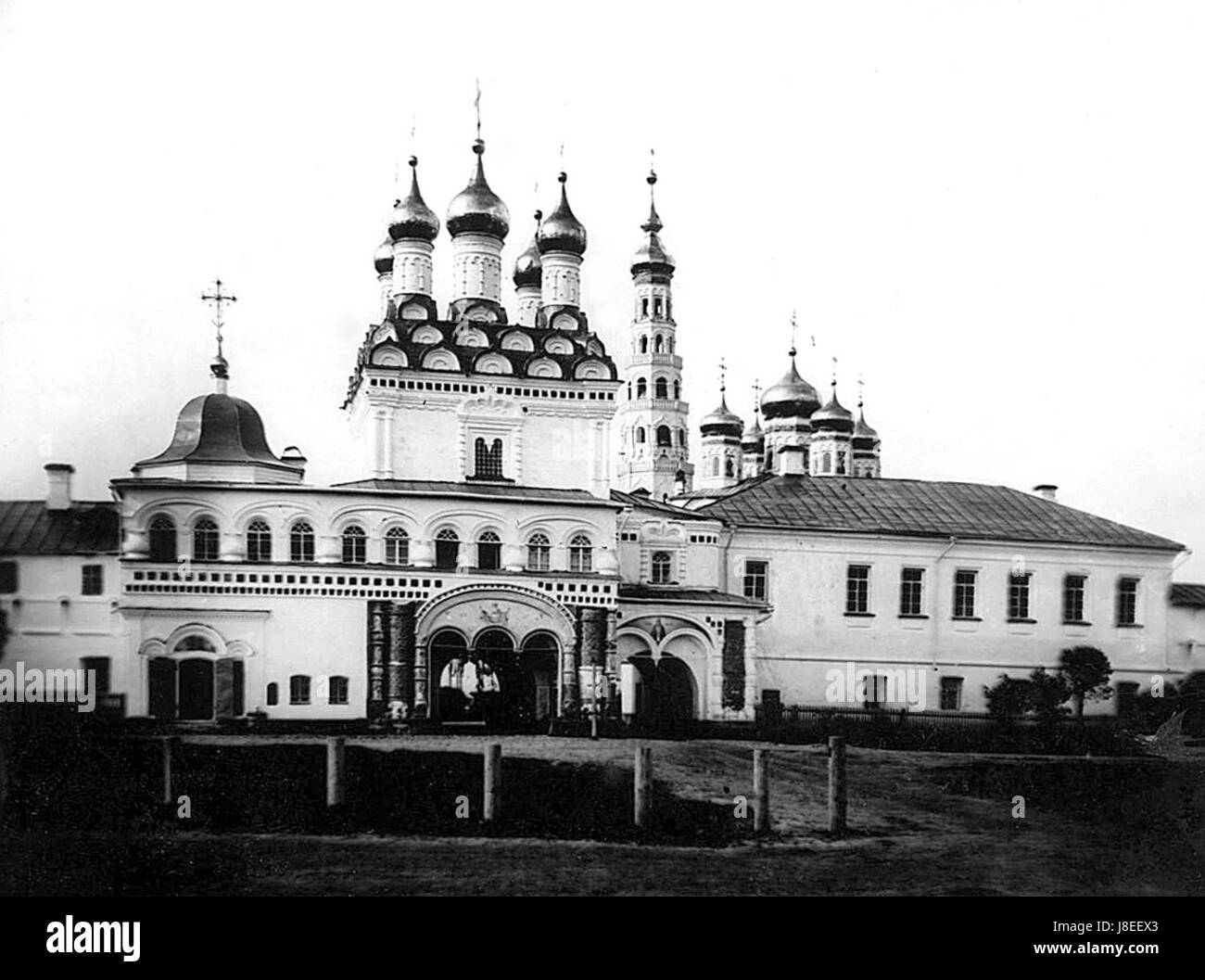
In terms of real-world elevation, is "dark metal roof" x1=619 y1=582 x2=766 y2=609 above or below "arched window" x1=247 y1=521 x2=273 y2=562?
below

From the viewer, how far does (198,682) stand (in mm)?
10922

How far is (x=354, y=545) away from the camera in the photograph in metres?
12.1

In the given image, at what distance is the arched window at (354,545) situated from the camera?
12086 millimetres

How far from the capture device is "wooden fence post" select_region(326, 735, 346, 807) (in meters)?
10.4

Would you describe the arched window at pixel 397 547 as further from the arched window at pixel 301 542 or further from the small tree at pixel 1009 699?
the small tree at pixel 1009 699

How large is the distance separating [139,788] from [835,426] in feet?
59.9

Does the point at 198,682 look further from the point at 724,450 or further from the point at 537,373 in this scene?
the point at 724,450

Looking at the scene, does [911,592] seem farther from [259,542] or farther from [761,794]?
[259,542]

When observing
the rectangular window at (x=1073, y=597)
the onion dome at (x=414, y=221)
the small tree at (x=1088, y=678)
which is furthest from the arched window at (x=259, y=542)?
the rectangular window at (x=1073, y=597)

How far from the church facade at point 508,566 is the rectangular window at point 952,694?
0.03m

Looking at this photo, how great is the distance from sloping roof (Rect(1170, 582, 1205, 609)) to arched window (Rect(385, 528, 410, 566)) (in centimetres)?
791

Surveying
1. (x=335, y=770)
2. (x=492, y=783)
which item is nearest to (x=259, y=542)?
(x=335, y=770)

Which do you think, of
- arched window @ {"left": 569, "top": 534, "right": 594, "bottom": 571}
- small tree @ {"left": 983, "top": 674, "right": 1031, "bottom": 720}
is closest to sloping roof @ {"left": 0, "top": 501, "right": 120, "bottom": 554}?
arched window @ {"left": 569, "top": 534, "right": 594, "bottom": 571}

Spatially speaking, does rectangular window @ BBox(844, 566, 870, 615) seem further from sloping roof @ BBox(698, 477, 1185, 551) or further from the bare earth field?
the bare earth field
